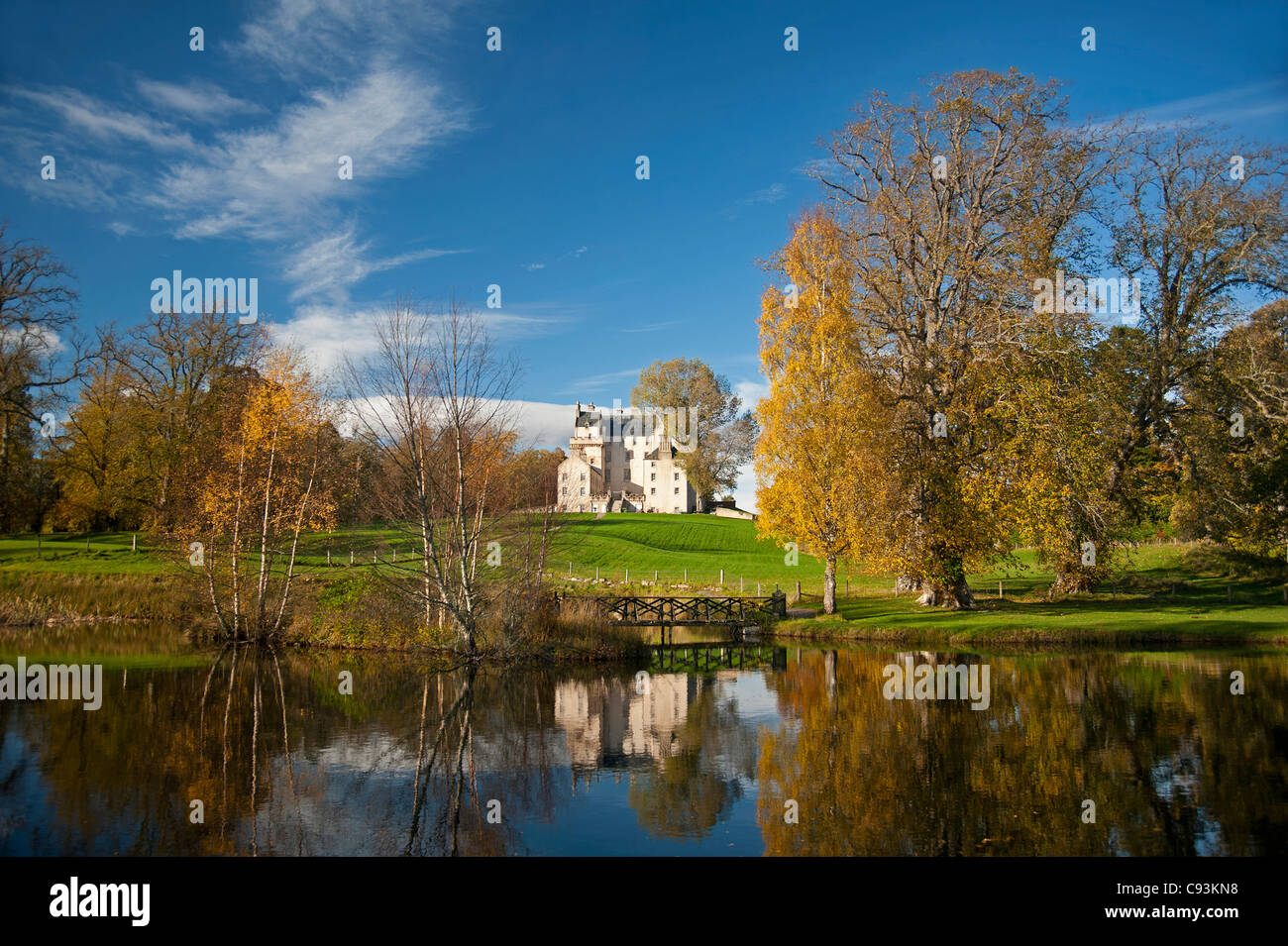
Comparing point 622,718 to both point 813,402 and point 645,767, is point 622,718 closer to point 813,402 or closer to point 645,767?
point 645,767

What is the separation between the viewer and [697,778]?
470 inches

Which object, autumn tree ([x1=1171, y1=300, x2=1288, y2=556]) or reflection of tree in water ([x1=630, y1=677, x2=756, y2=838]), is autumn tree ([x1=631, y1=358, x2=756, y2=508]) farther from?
reflection of tree in water ([x1=630, y1=677, x2=756, y2=838])

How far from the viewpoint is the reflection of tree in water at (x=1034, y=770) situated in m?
9.19

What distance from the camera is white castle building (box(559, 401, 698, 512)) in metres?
88.8

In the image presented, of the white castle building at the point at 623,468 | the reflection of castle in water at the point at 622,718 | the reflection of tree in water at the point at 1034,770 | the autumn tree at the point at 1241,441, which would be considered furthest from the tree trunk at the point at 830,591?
the white castle building at the point at 623,468

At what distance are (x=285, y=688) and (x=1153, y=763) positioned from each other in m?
17.6

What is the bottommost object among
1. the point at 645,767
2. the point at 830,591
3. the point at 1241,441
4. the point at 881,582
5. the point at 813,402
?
the point at 645,767

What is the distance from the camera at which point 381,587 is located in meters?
26.6

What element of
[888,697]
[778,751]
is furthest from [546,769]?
[888,697]

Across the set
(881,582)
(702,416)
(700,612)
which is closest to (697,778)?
(700,612)

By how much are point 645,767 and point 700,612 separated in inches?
820

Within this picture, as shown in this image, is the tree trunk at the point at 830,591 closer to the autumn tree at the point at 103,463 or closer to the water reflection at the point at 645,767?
the water reflection at the point at 645,767

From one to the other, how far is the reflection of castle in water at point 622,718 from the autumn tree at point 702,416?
56828 millimetres
